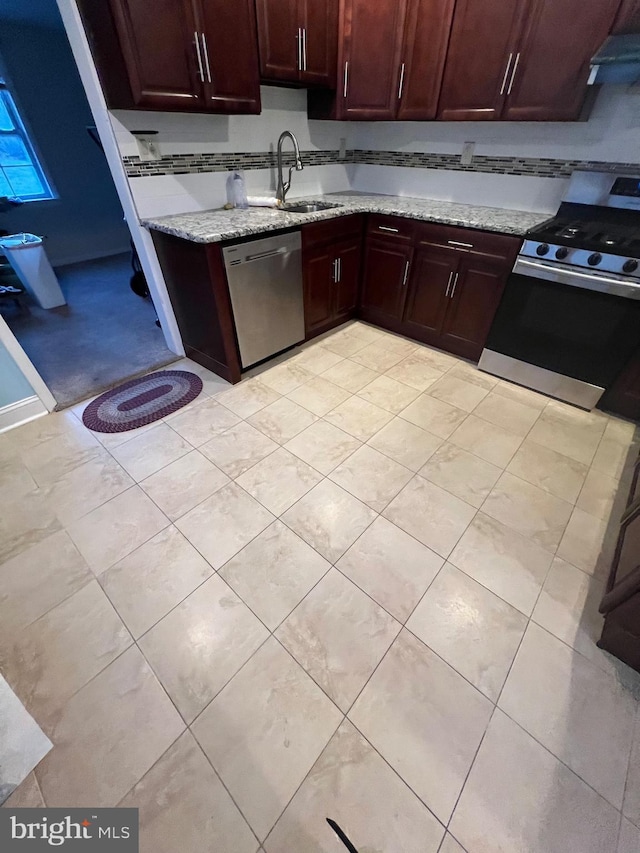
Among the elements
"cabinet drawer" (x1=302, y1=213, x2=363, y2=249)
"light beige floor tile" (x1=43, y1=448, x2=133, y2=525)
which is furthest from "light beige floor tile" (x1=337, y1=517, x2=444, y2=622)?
"cabinet drawer" (x1=302, y1=213, x2=363, y2=249)

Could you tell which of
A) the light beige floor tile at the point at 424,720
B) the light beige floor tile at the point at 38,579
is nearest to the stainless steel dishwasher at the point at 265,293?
the light beige floor tile at the point at 38,579

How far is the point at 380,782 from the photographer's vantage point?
96 cm

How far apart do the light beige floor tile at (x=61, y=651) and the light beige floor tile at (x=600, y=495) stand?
197cm

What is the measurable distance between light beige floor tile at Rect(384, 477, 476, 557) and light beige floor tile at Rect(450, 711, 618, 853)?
63 cm

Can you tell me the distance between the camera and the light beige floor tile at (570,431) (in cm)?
195

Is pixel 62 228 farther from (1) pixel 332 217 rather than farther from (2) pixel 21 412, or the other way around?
(1) pixel 332 217

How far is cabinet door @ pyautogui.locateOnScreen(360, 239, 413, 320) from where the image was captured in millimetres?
2672

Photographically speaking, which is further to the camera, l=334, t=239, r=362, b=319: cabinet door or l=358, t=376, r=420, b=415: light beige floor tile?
l=334, t=239, r=362, b=319: cabinet door

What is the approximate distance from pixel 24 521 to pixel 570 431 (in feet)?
9.19

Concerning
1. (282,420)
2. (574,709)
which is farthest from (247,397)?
(574,709)

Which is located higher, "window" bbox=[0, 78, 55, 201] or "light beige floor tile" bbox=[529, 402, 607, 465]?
"window" bbox=[0, 78, 55, 201]

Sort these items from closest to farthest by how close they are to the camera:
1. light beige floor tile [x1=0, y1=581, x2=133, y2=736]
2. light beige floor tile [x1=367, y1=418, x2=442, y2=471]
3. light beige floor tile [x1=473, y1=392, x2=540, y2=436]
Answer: light beige floor tile [x1=0, y1=581, x2=133, y2=736] < light beige floor tile [x1=367, y1=418, x2=442, y2=471] < light beige floor tile [x1=473, y1=392, x2=540, y2=436]

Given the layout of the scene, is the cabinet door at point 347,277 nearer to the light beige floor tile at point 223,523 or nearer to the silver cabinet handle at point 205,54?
the silver cabinet handle at point 205,54

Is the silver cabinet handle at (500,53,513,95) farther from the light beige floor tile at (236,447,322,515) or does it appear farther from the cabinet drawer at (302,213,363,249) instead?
the light beige floor tile at (236,447,322,515)
